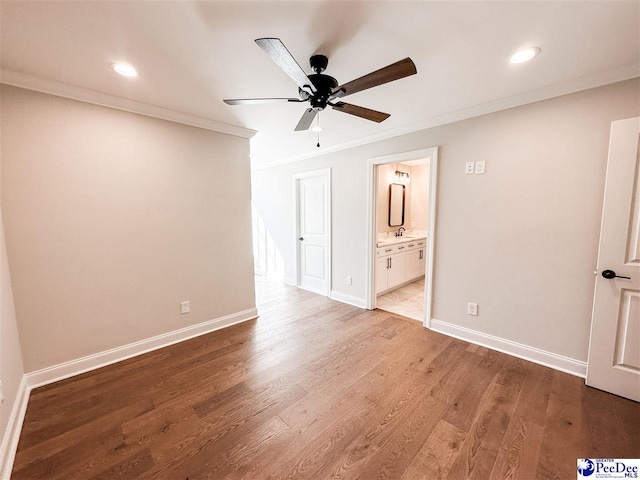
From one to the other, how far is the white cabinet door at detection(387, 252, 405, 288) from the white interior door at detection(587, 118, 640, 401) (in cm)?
246

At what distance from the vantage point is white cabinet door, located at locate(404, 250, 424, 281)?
4695 millimetres

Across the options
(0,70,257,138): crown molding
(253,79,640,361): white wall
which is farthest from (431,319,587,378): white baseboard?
(0,70,257,138): crown molding

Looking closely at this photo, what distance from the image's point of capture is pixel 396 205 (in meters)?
5.01

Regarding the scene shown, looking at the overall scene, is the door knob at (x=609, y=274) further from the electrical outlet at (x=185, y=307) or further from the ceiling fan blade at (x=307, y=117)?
the electrical outlet at (x=185, y=307)

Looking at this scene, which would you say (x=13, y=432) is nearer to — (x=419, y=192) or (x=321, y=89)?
(x=321, y=89)

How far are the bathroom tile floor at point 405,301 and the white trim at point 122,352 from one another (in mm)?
2107

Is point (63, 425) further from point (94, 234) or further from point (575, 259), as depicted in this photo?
point (575, 259)

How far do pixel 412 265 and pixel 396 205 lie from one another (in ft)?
3.93

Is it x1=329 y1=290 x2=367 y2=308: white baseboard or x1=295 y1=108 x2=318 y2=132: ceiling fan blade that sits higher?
x1=295 y1=108 x2=318 y2=132: ceiling fan blade

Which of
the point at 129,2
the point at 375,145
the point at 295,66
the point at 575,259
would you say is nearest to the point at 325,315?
the point at 375,145

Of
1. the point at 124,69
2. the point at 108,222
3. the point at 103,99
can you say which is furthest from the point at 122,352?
the point at 124,69

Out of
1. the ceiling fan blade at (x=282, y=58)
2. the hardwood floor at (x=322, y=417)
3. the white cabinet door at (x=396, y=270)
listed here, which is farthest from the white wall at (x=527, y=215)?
the ceiling fan blade at (x=282, y=58)

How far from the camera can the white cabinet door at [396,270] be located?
427cm

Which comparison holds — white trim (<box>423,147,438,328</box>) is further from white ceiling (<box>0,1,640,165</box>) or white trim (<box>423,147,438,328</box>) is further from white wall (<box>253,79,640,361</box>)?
white ceiling (<box>0,1,640,165</box>)
